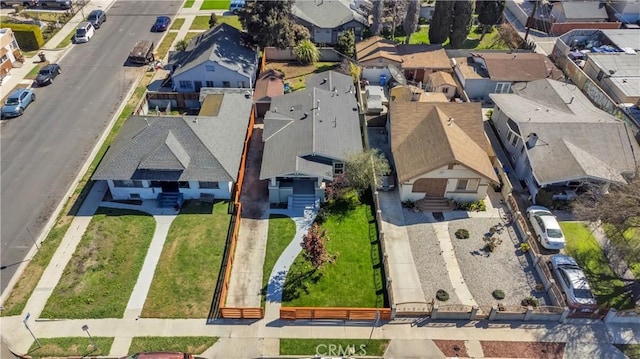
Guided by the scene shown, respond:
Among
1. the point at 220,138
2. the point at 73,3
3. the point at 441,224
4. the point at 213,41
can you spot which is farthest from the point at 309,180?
the point at 73,3

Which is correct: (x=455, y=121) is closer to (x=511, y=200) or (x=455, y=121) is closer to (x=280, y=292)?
(x=511, y=200)

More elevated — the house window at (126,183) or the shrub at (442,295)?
the house window at (126,183)

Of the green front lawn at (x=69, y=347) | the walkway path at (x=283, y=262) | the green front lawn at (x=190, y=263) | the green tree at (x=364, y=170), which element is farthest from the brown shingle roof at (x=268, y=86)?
the green front lawn at (x=69, y=347)

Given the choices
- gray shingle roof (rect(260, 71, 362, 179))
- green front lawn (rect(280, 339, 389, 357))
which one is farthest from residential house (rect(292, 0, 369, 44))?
green front lawn (rect(280, 339, 389, 357))

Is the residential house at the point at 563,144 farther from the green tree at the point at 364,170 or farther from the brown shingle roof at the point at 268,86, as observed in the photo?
the brown shingle roof at the point at 268,86

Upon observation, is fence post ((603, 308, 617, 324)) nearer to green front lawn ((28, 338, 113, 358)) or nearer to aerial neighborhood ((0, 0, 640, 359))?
aerial neighborhood ((0, 0, 640, 359))

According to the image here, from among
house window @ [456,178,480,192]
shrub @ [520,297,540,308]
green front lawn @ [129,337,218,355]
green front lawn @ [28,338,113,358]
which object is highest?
house window @ [456,178,480,192]
